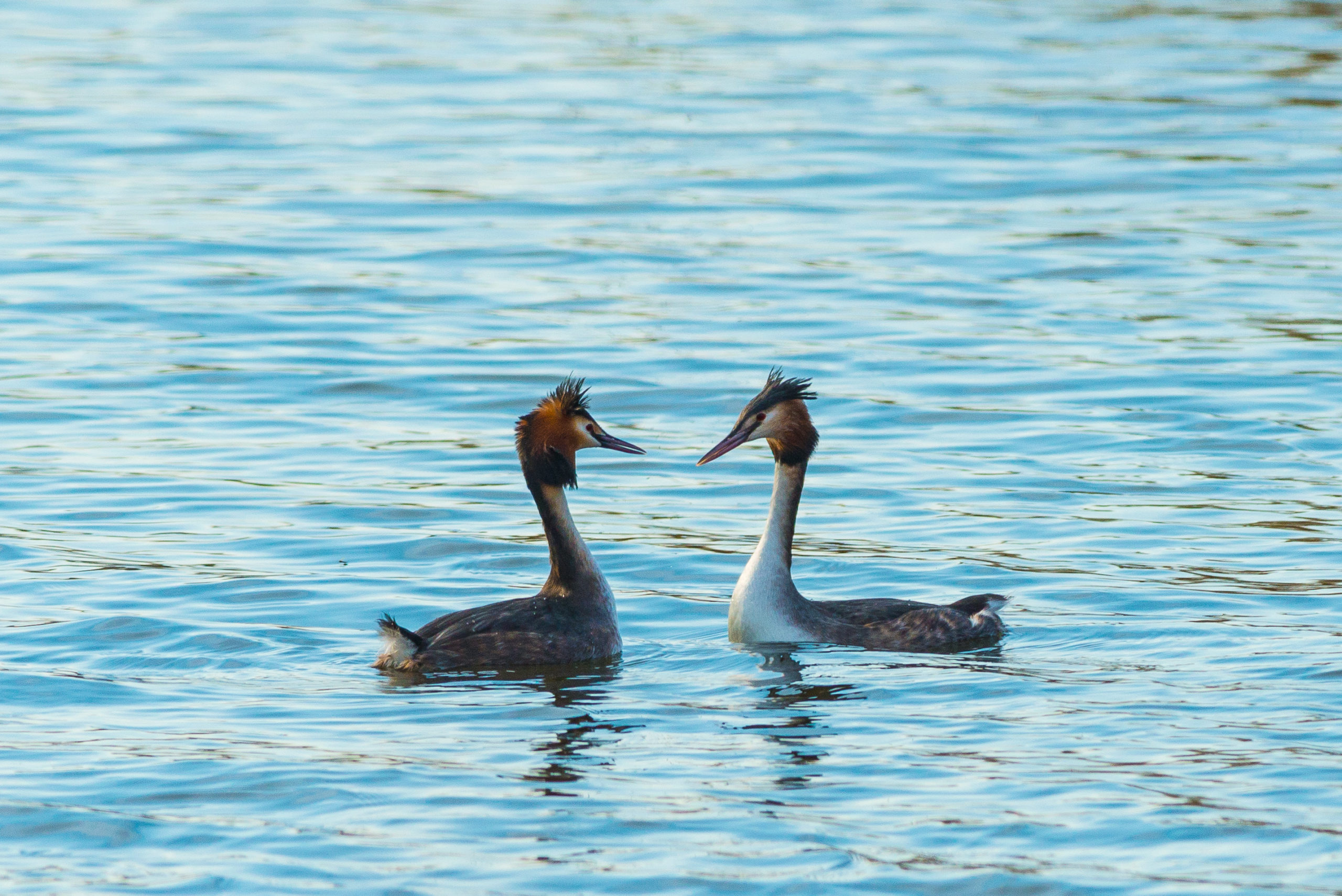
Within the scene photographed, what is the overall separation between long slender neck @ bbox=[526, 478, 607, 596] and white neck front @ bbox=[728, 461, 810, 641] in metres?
0.76

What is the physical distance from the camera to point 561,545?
1161 cm

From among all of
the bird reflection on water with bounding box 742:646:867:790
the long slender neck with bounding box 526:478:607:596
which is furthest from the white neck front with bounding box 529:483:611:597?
the bird reflection on water with bounding box 742:646:867:790

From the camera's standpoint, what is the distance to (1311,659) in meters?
10.9

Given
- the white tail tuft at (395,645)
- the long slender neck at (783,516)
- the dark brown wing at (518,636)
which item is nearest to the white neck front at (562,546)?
the dark brown wing at (518,636)

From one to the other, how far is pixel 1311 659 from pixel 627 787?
12.6 ft

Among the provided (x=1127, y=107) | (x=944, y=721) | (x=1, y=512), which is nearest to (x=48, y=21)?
(x=1127, y=107)

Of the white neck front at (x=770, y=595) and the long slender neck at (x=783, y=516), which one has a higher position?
the long slender neck at (x=783, y=516)

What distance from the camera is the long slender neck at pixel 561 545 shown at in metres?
11.5

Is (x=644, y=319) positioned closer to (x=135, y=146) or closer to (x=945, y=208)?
(x=945, y=208)

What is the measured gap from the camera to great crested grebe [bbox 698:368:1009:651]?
11.4 metres

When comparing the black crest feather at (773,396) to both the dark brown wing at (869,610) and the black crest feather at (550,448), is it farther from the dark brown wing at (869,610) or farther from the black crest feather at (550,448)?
the dark brown wing at (869,610)

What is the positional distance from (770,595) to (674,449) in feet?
Answer: 15.5

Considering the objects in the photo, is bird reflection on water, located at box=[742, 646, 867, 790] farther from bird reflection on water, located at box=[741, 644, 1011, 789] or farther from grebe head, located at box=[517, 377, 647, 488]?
grebe head, located at box=[517, 377, 647, 488]

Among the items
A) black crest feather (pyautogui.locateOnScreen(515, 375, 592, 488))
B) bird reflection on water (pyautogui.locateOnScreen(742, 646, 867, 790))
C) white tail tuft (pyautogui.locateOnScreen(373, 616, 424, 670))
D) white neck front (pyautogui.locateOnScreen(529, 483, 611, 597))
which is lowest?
bird reflection on water (pyautogui.locateOnScreen(742, 646, 867, 790))
